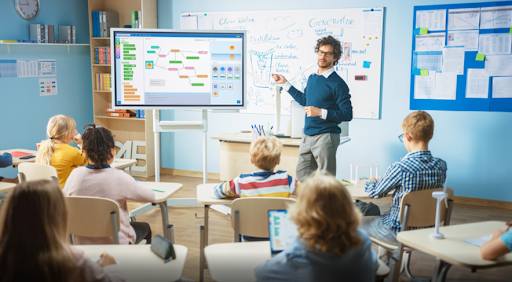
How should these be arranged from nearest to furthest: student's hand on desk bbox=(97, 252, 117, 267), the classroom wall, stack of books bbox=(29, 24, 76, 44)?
student's hand on desk bbox=(97, 252, 117, 267) → the classroom wall → stack of books bbox=(29, 24, 76, 44)

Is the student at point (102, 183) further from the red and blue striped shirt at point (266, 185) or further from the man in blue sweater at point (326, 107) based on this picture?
the man in blue sweater at point (326, 107)

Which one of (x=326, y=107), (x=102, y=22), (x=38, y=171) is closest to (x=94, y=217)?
(x=38, y=171)

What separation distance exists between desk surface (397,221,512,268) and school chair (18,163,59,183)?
2343mm

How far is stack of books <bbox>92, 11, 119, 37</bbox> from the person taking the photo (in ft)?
18.7

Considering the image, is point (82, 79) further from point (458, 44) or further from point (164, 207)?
point (458, 44)

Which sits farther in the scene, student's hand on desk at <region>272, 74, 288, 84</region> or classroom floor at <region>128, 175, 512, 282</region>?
student's hand on desk at <region>272, 74, 288, 84</region>

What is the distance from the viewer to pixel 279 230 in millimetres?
1961

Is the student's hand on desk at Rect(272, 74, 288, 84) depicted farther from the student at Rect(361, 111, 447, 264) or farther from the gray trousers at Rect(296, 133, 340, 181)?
the student at Rect(361, 111, 447, 264)

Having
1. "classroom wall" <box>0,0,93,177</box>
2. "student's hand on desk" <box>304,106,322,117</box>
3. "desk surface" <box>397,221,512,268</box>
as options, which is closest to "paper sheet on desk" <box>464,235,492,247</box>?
"desk surface" <box>397,221,512,268</box>

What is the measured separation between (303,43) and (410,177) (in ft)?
9.84

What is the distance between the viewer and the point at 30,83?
523 centimetres

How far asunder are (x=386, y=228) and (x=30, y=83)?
4.62 m

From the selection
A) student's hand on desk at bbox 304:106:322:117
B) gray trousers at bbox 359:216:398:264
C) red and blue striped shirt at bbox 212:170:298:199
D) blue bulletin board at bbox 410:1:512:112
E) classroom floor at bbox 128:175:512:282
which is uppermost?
blue bulletin board at bbox 410:1:512:112

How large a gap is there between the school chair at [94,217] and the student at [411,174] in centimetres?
145
